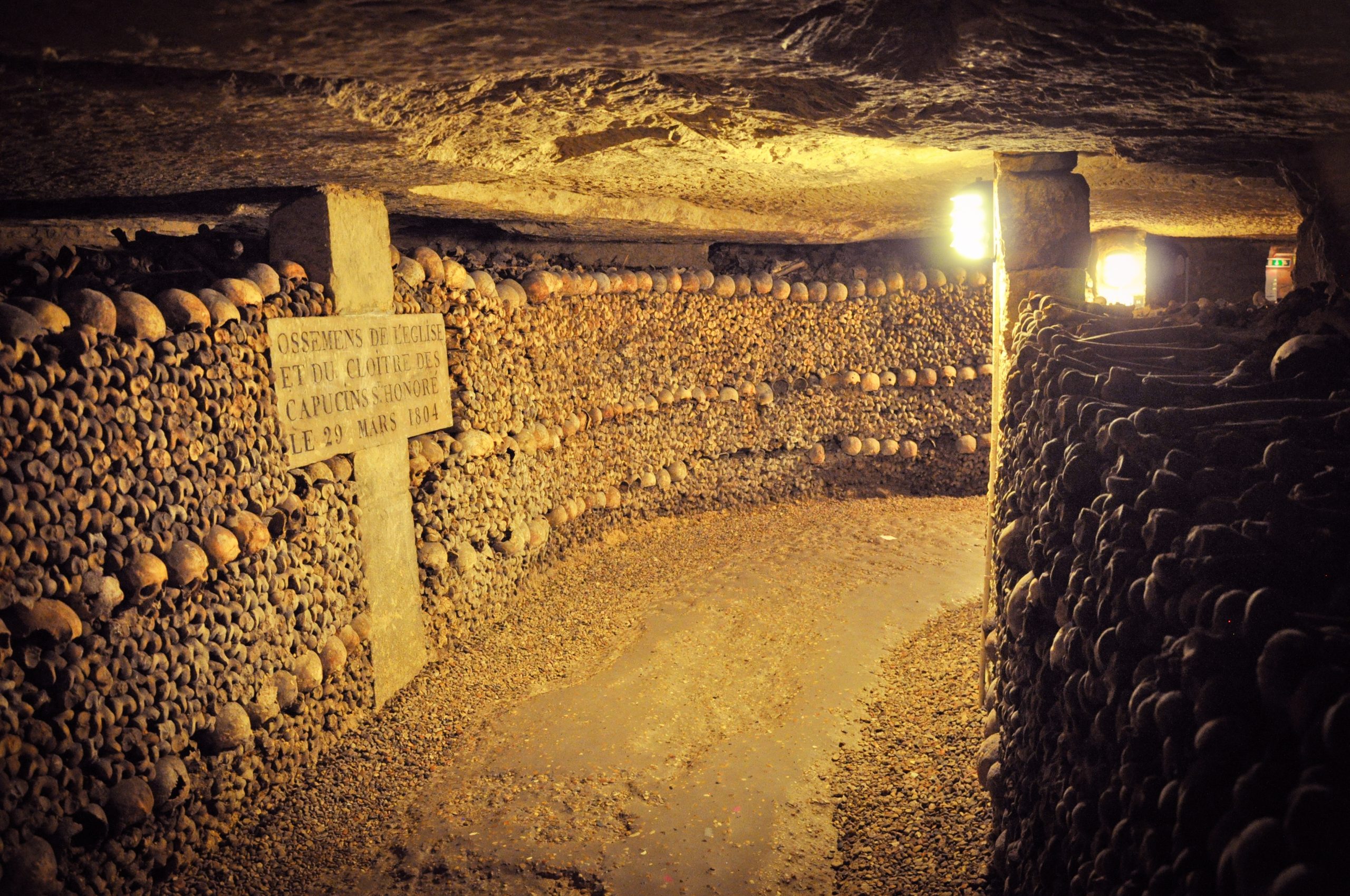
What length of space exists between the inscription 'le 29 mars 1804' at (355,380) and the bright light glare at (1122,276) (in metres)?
6.34

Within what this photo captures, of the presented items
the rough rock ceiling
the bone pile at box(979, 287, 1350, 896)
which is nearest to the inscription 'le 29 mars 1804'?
the rough rock ceiling

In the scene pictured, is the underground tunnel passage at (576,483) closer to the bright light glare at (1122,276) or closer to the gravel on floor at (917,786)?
the gravel on floor at (917,786)

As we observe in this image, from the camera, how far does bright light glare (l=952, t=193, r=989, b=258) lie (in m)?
4.50

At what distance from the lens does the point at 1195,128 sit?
251 cm

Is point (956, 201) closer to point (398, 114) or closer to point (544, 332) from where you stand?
point (544, 332)

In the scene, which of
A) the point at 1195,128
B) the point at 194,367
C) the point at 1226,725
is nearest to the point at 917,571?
the point at 1195,128

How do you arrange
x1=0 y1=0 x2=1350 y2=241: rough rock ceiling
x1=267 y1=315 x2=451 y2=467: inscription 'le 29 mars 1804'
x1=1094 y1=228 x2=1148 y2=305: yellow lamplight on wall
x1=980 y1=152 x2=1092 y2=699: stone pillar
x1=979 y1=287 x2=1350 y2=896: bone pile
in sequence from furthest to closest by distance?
x1=1094 y1=228 x2=1148 y2=305: yellow lamplight on wall < x1=980 y1=152 x2=1092 y2=699: stone pillar < x1=267 y1=315 x2=451 y2=467: inscription 'le 29 mars 1804' < x1=0 y1=0 x2=1350 y2=241: rough rock ceiling < x1=979 y1=287 x2=1350 y2=896: bone pile

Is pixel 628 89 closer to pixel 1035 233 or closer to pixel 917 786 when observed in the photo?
pixel 1035 233

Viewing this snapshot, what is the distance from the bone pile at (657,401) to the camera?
4711mm

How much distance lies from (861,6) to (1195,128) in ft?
4.38

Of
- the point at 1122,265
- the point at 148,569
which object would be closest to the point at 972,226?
the point at 148,569

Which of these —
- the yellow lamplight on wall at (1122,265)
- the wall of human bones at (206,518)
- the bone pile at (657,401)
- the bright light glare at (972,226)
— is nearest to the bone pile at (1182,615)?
the bright light glare at (972,226)

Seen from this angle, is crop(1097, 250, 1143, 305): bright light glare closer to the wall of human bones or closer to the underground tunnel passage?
the underground tunnel passage

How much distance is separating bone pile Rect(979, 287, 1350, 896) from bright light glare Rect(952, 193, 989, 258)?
6.61 feet
